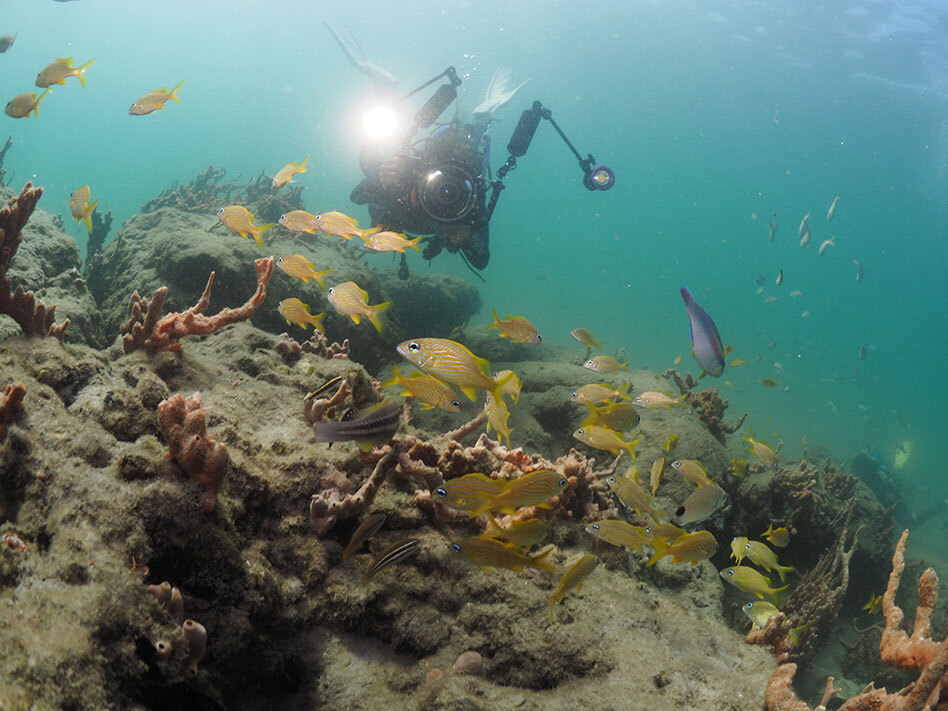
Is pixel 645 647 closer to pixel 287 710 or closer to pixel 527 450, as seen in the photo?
pixel 287 710

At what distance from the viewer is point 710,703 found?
2.27 meters

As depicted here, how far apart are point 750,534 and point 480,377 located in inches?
230

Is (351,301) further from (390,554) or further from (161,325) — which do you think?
(390,554)

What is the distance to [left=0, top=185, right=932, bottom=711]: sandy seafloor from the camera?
1.55 m

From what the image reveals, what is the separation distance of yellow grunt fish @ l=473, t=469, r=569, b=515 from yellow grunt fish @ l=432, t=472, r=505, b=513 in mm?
31

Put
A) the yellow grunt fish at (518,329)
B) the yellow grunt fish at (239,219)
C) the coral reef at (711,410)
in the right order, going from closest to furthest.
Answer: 1. the yellow grunt fish at (518,329)
2. the yellow grunt fish at (239,219)
3. the coral reef at (711,410)

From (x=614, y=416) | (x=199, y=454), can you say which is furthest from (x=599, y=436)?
(x=199, y=454)

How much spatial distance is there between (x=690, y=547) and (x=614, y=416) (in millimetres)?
1411

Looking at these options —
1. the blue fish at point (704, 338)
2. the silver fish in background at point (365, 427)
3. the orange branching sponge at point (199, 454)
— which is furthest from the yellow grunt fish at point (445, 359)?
the blue fish at point (704, 338)

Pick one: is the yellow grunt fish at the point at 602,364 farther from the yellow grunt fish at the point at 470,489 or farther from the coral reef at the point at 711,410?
the yellow grunt fish at the point at 470,489

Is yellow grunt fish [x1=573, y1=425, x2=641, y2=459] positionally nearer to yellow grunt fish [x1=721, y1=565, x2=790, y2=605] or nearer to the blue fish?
the blue fish

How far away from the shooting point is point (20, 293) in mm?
2738

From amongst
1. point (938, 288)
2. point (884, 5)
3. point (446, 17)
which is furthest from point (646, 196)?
point (884, 5)

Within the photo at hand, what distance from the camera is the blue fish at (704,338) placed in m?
2.96
